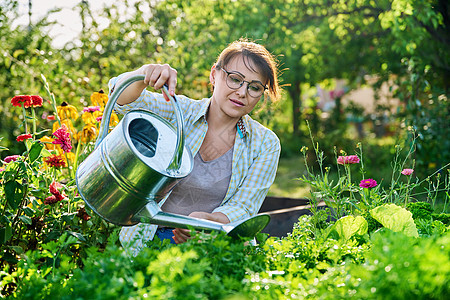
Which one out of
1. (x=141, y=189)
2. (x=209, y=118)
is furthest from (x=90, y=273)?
(x=209, y=118)

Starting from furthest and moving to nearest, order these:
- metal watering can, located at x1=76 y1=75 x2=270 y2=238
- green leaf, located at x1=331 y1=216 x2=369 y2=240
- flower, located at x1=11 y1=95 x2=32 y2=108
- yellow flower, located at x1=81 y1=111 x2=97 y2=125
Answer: yellow flower, located at x1=81 y1=111 x2=97 y2=125, flower, located at x1=11 y1=95 x2=32 y2=108, green leaf, located at x1=331 y1=216 x2=369 y2=240, metal watering can, located at x1=76 y1=75 x2=270 y2=238

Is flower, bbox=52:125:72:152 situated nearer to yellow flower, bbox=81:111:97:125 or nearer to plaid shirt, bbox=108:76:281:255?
yellow flower, bbox=81:111:97:125

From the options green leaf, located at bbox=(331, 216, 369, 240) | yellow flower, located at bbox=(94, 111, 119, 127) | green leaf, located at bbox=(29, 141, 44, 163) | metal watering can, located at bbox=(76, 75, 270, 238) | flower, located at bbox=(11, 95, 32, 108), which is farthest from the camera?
yellow flower, located at bbox=(94, 111, 119, 127)

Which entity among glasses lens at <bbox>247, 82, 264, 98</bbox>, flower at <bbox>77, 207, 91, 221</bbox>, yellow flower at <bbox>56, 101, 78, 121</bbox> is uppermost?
glasses lens at <bbox>247, 82, 264, 98</bbox>

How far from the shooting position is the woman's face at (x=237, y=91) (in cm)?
164

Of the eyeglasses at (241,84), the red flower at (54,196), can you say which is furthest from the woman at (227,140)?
the red flower at (54,196)

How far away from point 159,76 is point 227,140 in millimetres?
575

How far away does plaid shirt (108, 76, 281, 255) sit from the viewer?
1632mm

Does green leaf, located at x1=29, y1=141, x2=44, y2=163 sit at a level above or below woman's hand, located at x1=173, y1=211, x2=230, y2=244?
above

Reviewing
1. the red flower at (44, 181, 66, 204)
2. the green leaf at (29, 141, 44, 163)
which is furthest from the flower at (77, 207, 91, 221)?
the green leaf at (29, 141, 44, 163)

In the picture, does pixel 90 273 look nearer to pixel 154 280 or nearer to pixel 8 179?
pixel 154 280

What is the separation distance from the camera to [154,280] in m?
0.79

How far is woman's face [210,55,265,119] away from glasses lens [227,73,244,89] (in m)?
0.01

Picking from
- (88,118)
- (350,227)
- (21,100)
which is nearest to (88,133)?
(88,118)
